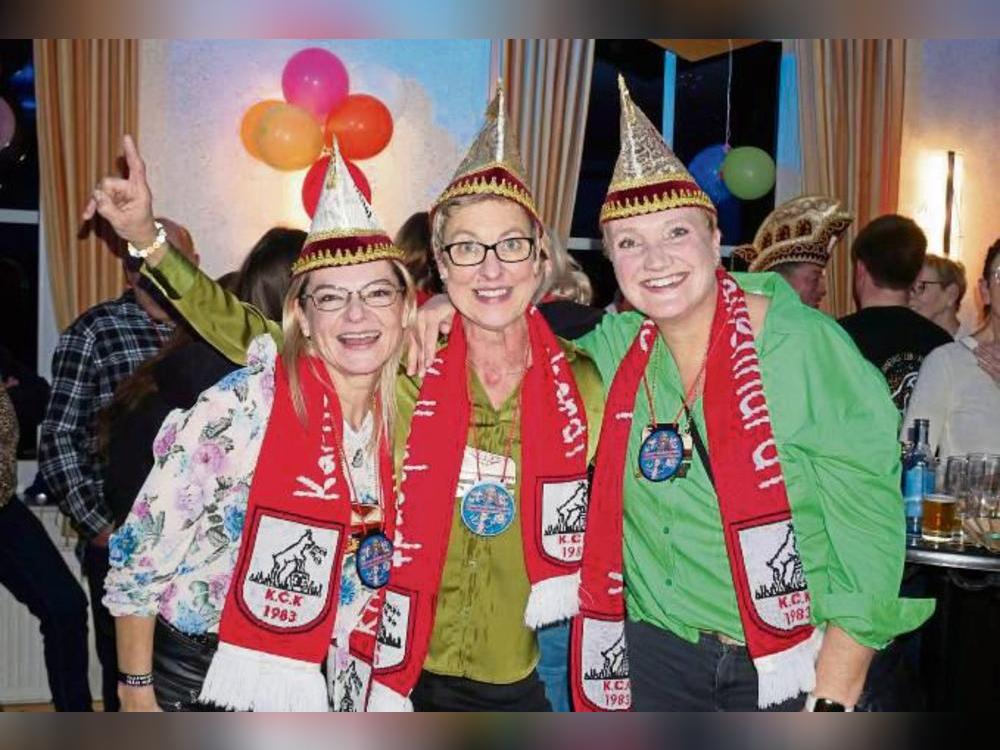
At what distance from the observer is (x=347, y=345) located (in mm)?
2547

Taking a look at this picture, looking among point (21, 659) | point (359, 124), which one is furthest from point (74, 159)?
point (21, 659)

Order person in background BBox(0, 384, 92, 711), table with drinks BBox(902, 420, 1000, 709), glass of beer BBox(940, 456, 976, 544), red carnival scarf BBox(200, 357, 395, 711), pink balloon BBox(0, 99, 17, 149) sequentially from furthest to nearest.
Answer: pink balloon BBox(0, 99, 17, 149) < person in background BBox(0, 384, 92, 711) < glass of beer BBox(940, 456, 976, 544) < table with drinks BBox(902, 420, 1000, 709) < red carnival scarf BBox(200, 357, 395, 711)

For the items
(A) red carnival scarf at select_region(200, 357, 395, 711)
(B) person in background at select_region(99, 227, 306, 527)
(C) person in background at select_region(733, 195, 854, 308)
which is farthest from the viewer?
(C) person in background at select_region(733, 195, 854, 308)

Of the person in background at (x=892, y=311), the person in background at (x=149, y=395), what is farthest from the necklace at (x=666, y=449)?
the person in background at (x=892, y=311)

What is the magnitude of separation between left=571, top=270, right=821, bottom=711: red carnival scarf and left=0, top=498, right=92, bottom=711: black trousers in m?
2.49

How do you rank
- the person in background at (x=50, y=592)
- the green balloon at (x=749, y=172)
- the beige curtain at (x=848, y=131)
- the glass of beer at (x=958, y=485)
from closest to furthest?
1. the glass of beer at (x=958, y=485)
2. the person in background at (x=50, y=592)
3. the green balloon at (x=749, y=172)
4. the beige curtain at (x=848, y=131)

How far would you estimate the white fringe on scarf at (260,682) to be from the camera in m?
2.47

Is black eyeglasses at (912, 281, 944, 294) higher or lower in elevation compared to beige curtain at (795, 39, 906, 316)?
lower

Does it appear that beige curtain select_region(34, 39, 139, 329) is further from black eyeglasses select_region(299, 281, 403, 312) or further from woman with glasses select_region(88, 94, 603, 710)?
black eyeglasses select_region(299, 281, 403, 312)

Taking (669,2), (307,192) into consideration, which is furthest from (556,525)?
(307,192)

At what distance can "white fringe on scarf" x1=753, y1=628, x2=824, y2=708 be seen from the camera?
232cm

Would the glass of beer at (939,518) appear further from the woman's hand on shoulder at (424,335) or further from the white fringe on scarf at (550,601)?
the woman's hand on shoulder at (424,335)

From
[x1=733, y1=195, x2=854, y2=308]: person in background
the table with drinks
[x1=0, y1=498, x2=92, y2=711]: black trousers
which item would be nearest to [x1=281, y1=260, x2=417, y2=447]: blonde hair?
the table with drinks

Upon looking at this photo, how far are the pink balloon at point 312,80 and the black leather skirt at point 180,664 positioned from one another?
3894 millimetres
